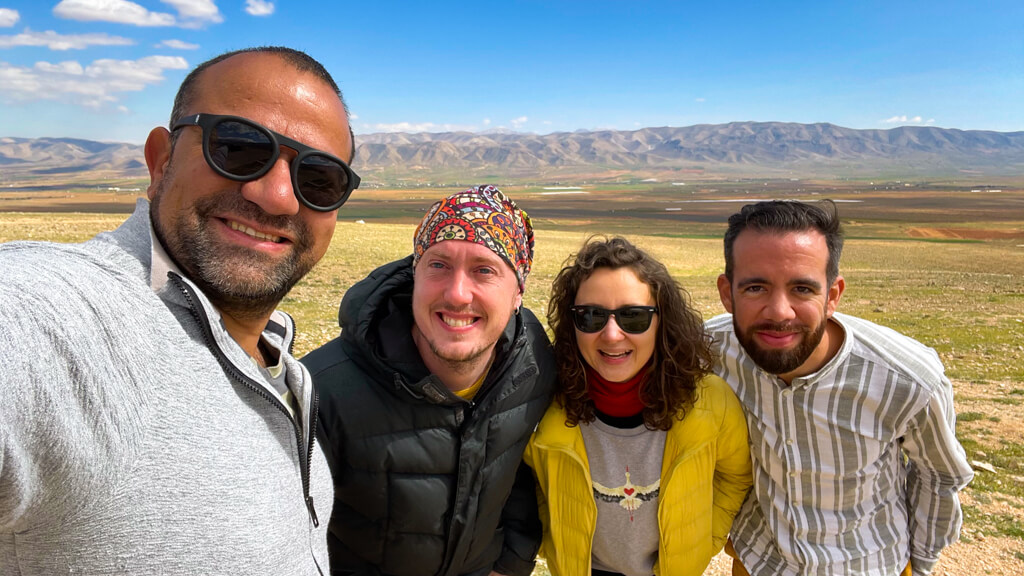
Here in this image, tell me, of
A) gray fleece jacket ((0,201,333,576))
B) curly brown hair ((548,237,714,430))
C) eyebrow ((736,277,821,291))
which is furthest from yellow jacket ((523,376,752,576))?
gray fleece jacket ((0,201,333,576))

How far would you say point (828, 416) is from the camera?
2830 millimetres

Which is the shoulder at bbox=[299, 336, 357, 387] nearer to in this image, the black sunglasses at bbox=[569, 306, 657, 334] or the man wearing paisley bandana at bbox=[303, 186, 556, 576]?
the man wearing paisley bandana at bbox=[303, 186, 556, 576]

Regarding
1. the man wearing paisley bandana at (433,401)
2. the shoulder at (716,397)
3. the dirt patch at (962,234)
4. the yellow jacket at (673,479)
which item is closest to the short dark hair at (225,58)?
the man wearing paisley bandana at (433,401)

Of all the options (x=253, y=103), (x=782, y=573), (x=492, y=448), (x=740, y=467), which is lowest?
(x=782, y=573)

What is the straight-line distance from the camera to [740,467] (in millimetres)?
3059

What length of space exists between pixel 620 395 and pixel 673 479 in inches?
19.3

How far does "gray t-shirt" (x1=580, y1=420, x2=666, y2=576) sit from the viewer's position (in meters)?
2.83

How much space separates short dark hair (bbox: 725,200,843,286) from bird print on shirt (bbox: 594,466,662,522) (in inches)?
49.2

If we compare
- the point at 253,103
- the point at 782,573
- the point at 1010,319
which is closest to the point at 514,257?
the point at 253,103

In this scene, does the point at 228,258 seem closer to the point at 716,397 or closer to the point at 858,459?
the point at 716,397

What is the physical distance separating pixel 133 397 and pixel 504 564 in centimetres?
234

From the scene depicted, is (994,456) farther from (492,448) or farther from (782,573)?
(492,448)

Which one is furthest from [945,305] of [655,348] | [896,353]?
[655,348]

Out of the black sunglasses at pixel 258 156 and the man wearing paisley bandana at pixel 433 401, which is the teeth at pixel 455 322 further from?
the black sunglasses at pixel 258 156
